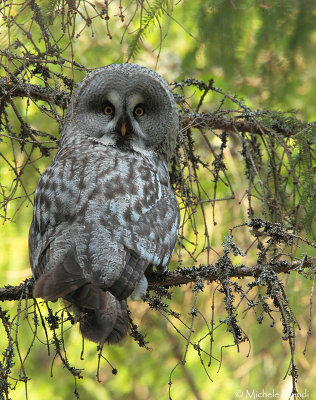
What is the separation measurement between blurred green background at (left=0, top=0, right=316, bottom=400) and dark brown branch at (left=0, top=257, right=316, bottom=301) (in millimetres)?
1100

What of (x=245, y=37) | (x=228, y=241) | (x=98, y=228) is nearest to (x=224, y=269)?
(x=228, y=241)

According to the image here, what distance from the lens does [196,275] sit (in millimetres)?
2678

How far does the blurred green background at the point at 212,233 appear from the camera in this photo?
421 cm

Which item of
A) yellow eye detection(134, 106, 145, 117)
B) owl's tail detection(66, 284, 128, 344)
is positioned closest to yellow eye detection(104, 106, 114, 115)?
yellow eye detection(134, 106, 145, 117)

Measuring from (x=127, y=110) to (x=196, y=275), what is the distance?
1.48m

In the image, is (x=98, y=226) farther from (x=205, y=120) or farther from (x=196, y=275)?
(x=205, y=120)

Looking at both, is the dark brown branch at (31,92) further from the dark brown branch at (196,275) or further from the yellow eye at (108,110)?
the dark brown branch at (196,275)

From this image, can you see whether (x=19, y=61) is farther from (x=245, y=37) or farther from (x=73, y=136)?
(x=245, y=37)

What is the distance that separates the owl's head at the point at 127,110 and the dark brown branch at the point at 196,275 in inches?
41.8

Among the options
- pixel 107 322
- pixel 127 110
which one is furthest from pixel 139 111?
pixel 107 322

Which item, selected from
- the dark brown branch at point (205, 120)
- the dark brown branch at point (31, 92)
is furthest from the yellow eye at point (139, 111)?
the dark brown branch at point (31, 92)

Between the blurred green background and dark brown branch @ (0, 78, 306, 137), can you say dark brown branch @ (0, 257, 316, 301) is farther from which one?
the blurred green background

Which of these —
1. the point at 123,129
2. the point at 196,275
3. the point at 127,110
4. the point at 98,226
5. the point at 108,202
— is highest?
the point at 127,110

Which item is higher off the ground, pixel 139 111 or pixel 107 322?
pixel 139 111
